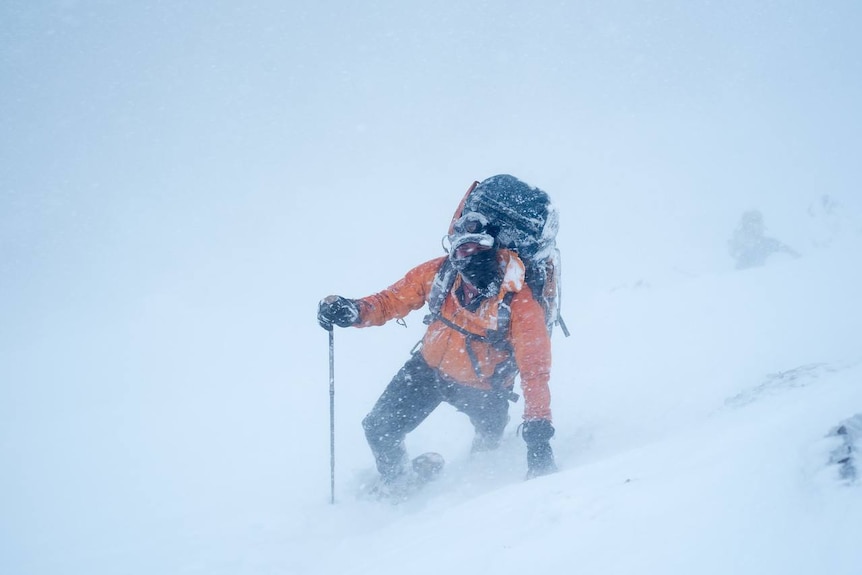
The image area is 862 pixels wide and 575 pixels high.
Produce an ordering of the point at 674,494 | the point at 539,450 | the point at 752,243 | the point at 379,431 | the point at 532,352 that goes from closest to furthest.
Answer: the point at 674,494 < the point at 539,450 < the point at 532,352 < the point at 379,431 < the point at 752,243

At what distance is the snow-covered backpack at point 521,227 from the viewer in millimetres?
3182

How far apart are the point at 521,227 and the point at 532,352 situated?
100cm

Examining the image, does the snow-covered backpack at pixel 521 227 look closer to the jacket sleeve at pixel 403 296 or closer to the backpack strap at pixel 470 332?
the backpack strap at pixel 470 332

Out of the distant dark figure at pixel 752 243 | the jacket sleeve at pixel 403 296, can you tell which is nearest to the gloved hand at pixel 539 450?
the jacket sleeve at pixel 403 296

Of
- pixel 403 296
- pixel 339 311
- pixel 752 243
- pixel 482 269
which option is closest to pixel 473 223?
pixel 482 269

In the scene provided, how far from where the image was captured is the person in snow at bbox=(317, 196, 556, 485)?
307cm

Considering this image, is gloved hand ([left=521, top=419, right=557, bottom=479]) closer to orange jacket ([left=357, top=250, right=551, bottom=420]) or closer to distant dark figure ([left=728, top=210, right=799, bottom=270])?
orange jacket ([left=357, top=250, right=551, bottom=420])

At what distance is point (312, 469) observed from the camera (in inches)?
206

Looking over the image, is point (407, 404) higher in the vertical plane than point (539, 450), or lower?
higher

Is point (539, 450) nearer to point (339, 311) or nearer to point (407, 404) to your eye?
point (407, 404)

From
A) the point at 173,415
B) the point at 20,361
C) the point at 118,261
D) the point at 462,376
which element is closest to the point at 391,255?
the point at 118,261

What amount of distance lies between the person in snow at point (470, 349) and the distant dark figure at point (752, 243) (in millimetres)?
34405

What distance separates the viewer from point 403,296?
3.71m

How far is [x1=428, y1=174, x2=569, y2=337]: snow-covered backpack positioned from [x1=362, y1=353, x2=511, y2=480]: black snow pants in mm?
831
